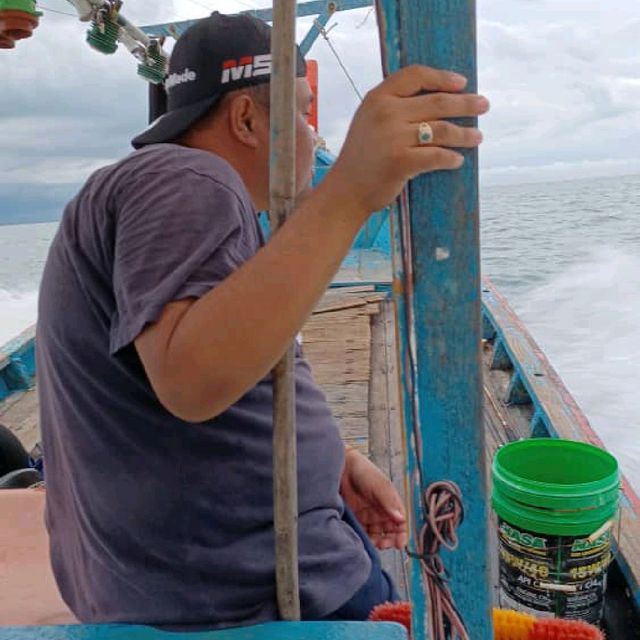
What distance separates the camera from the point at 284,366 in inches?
36.3

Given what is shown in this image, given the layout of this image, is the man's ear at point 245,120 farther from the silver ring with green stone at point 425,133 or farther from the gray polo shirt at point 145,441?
the silver ring with green stone at point 425,133

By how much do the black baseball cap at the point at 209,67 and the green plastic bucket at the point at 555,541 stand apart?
121 cm

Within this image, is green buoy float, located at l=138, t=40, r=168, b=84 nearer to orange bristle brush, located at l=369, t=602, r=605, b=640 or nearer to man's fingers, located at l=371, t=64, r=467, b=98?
man's fingers, located at l=371, t=64, r=467, b=98

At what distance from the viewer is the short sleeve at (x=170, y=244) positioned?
826mm

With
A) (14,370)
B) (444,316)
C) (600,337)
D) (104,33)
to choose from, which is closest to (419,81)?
(444,316)

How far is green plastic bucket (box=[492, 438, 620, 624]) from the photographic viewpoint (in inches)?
69.5

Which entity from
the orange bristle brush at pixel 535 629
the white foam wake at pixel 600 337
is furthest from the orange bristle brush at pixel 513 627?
the white foam wake at pixel 600 337

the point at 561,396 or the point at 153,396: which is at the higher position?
the point at 153,396

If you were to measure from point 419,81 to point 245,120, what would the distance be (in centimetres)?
42

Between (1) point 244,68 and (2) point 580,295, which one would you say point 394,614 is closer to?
(1) point 244,68

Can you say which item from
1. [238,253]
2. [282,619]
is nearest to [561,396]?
[282,619]

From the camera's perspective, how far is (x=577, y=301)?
339 inches

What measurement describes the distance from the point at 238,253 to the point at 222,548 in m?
0.47

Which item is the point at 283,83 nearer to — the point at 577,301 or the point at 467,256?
the point at 467,256
